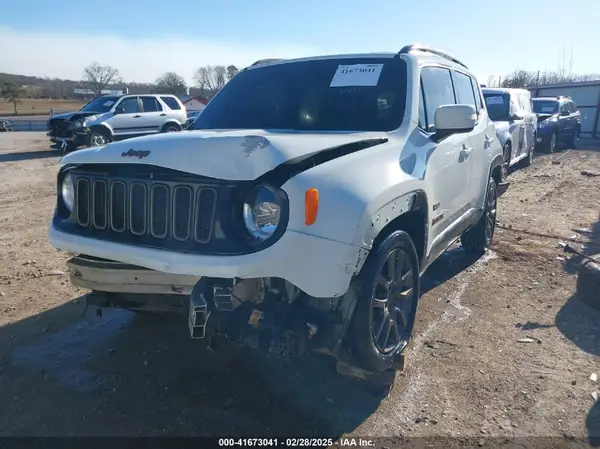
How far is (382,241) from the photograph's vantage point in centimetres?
284

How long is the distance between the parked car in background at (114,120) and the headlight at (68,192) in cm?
1331

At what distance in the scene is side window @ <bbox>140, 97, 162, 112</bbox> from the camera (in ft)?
55.8

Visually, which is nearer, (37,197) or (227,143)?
(227,143)

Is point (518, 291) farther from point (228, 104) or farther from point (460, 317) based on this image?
point (228, 104)

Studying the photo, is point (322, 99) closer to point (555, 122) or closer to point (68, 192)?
point (68, 192)

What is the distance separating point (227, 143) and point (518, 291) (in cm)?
357

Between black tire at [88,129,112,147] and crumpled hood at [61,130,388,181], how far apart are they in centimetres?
1395

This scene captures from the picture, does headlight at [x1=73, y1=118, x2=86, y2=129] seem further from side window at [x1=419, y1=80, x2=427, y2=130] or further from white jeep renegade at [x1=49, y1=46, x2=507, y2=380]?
side window at [x1=419, y1=80, x2=427, y2=130]

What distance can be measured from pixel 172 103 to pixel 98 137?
333 centimetres

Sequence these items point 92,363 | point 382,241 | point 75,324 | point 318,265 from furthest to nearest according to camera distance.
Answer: point 75,324 < point 92,363 < point 382,241 < point 318,265

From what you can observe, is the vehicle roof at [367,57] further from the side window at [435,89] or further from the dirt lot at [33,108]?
the dirt lot at [33,108]

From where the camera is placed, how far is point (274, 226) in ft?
8.07

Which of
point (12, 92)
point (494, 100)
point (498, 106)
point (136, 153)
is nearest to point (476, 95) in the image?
point (136, 153)

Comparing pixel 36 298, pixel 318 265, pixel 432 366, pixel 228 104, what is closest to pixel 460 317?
pixel 432 366
